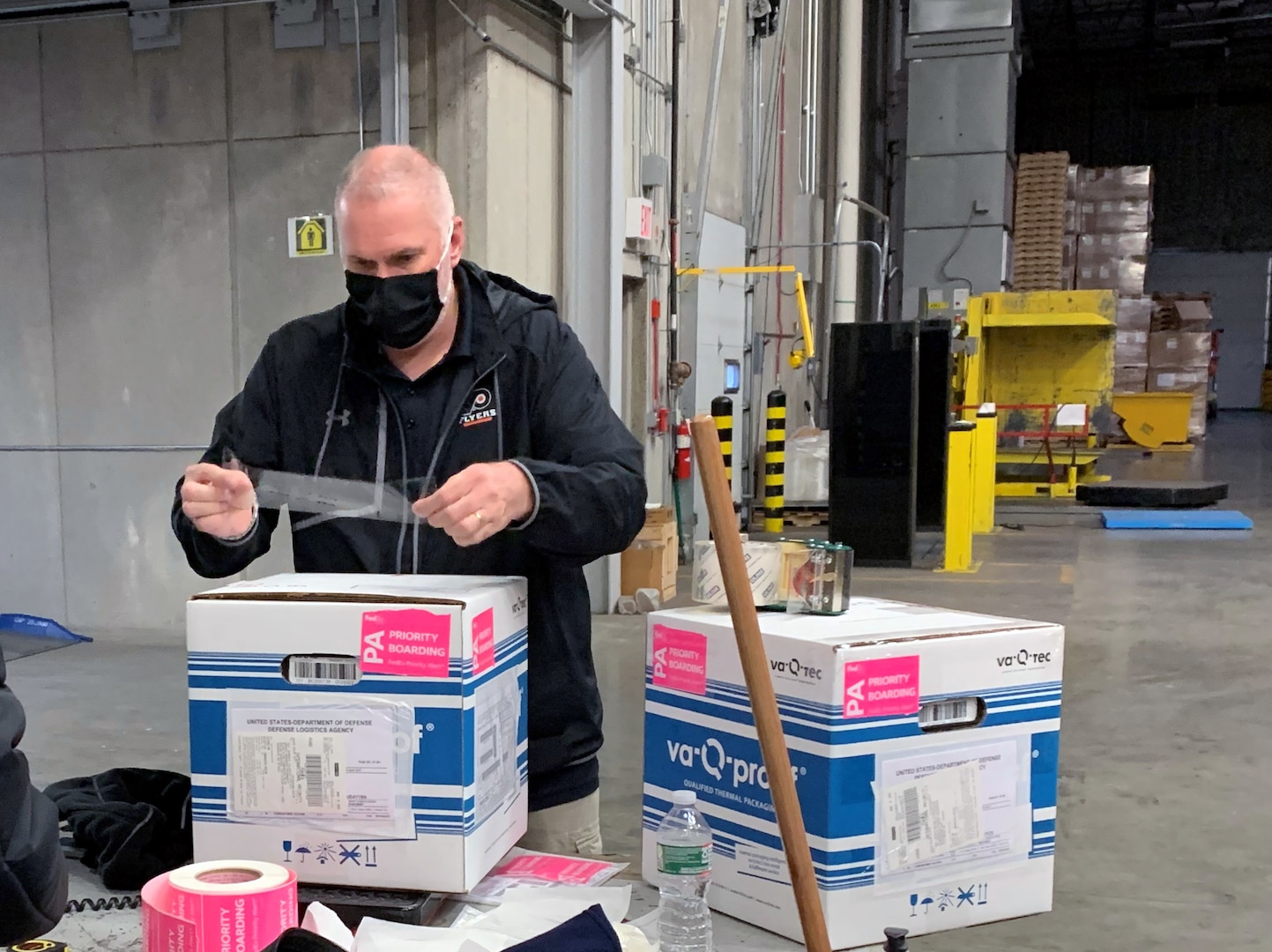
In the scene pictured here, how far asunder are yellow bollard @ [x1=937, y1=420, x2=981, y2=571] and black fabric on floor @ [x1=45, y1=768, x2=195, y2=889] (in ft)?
19.4

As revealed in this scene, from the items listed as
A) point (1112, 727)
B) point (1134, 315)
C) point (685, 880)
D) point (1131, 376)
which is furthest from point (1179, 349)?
point (685, 880)

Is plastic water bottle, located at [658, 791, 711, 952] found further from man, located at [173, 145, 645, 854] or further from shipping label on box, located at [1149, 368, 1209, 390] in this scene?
shipping label on box, located at [1149, 368, 1209, 390]

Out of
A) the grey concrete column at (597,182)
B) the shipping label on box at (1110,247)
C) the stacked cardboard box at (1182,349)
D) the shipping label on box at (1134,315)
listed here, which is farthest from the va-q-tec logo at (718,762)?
the stacked cardboard box at (1182,349)

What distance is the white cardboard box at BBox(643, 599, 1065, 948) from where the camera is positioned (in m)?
1.32

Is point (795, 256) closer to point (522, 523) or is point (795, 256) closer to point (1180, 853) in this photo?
point (1180, 853)

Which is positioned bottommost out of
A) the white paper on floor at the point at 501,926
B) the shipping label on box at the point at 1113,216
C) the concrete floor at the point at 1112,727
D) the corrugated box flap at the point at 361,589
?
the concrete floor at the point at 1112,727

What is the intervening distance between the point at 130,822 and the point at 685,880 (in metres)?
0.76

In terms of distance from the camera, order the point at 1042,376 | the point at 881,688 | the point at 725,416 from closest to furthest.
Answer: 1. the point at 881,688
2. the point at 725,416
3. the point at 1042,376

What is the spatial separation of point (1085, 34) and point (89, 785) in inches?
946

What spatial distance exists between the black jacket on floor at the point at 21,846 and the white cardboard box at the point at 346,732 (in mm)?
400

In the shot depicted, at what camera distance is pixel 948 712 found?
1.38m

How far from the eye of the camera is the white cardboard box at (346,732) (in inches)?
53.0

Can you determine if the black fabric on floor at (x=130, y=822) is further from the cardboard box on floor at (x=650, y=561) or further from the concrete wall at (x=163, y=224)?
the cardboard box on floor at (x=650, y=561)

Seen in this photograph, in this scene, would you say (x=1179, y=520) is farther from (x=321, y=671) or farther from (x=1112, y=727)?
(x=321, y=671)
